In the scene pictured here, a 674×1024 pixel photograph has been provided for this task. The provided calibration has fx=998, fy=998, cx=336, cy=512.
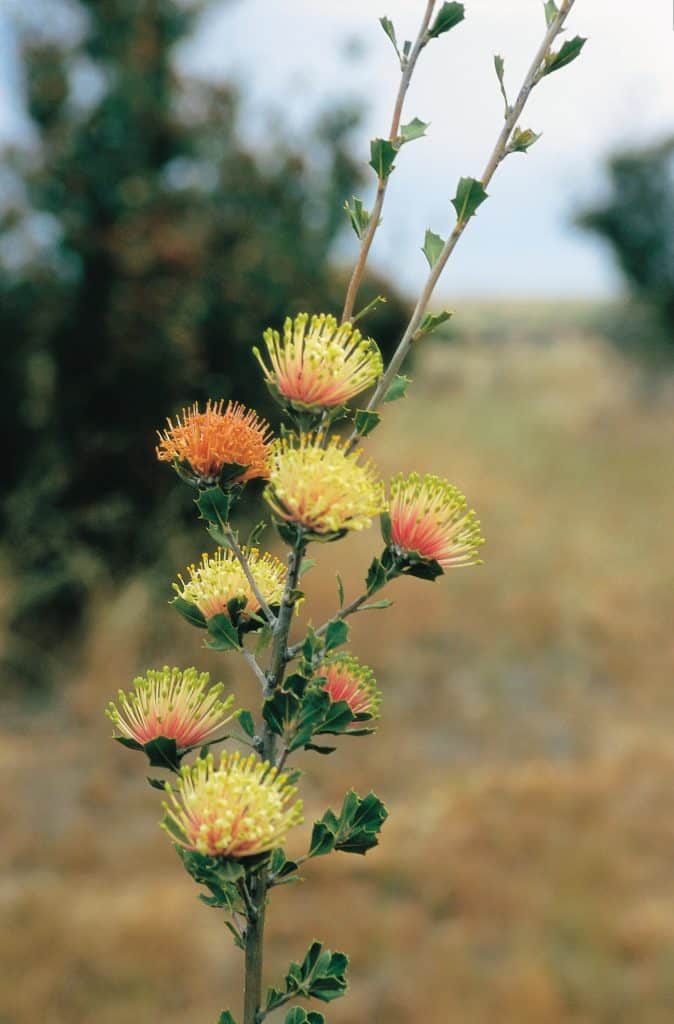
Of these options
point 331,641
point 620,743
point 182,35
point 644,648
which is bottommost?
point 331,641

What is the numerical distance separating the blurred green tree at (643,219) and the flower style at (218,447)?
1351cm

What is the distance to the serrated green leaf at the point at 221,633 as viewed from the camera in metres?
0.61

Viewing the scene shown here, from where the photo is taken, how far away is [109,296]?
5.10m

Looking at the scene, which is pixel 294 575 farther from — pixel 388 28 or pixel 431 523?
pixel 388 28

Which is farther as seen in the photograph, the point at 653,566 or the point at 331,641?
the point at 653,566

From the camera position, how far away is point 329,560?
6.85m

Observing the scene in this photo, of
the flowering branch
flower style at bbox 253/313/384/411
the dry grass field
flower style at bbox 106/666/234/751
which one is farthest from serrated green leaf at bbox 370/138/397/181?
the dry grass field

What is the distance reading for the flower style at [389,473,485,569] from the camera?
2.00 ft

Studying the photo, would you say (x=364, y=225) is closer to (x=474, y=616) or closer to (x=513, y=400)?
(x=474, y=616)

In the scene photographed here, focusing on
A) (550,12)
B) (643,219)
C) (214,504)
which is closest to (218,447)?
(214,504)

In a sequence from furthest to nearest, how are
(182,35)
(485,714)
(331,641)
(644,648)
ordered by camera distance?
(644,648) < (485,714) < (182,35) < (331,641)

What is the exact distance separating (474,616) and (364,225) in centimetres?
658

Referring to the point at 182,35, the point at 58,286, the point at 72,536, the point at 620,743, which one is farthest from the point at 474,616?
the point at 182,35

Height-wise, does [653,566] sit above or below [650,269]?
below
